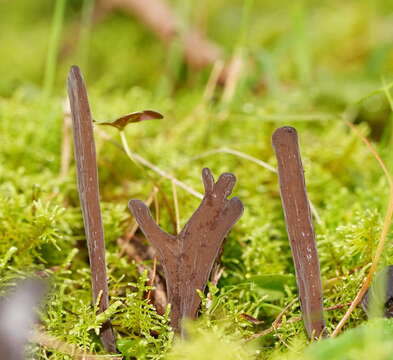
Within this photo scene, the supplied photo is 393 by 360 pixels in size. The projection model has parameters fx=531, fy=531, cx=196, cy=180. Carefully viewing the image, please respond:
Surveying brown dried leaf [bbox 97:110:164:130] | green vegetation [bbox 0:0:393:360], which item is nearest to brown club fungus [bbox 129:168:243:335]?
green vegetation [bbox 0:0:393:360]

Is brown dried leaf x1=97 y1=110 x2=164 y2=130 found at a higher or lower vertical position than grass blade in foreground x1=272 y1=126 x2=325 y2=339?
higher

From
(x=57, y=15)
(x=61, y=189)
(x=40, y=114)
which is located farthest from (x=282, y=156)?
(x=40, y=114)

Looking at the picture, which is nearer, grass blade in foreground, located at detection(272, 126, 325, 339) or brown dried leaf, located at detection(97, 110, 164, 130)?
grass blade in foreground, located at detection(272, 126, 325, 339)

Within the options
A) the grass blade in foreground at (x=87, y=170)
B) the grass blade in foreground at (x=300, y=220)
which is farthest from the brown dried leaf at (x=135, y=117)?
the grass blade in foreground at (x=300, y=220)

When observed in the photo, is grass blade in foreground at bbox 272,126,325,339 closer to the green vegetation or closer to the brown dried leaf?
the green vegetation

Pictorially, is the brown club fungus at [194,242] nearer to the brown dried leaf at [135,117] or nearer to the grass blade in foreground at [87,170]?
the grass blade in foreground at [87,170]

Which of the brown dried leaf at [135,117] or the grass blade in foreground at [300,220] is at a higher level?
the brown dried leaf at [135,117]

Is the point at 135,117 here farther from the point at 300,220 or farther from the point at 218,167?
the point at 218,167
